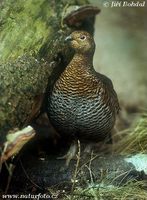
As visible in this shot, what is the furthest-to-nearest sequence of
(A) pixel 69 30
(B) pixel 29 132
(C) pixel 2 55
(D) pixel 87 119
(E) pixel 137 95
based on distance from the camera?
(E) pixel 137 95, (A) pixel 69 30, (D) pixel 87 119, (C) pixel 2 55, (B) pixel 29 132

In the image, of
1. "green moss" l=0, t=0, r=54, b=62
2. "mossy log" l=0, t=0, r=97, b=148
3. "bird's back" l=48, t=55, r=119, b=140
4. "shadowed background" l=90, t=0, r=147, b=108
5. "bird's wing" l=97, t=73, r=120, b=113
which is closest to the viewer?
"mossy log" l=0, t=0, r=97, b=148

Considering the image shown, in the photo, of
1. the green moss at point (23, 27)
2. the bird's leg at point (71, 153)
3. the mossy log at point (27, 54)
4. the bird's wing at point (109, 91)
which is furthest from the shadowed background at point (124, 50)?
the green moss at point (23, 27)

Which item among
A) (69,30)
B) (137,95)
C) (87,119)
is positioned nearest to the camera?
(87,119)

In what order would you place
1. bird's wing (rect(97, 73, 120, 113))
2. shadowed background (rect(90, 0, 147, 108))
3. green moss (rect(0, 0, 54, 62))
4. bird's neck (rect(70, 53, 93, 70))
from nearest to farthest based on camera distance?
green moss (rect(0, 0, 54, 62)) < bird's neck (rect(70, 53, 93, 70)) < bird's wing (rect(97, 73, 120, 113)) < shadowed background (rect(90, 0, 147, 108))

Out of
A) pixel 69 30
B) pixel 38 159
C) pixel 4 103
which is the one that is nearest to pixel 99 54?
pixel 69 30

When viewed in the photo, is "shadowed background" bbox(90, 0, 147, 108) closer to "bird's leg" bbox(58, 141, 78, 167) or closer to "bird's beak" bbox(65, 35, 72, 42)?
"bird's leg" bbox(58, 141, 78, 167)

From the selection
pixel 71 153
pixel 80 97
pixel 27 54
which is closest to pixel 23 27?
pixel 27 54

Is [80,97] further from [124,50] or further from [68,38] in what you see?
[124,50]

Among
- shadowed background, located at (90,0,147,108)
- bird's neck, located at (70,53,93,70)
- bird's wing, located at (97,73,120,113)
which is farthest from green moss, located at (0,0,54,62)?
shadowed background, located at (90,0,147,108)

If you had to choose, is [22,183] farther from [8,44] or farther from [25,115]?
[8,44]
